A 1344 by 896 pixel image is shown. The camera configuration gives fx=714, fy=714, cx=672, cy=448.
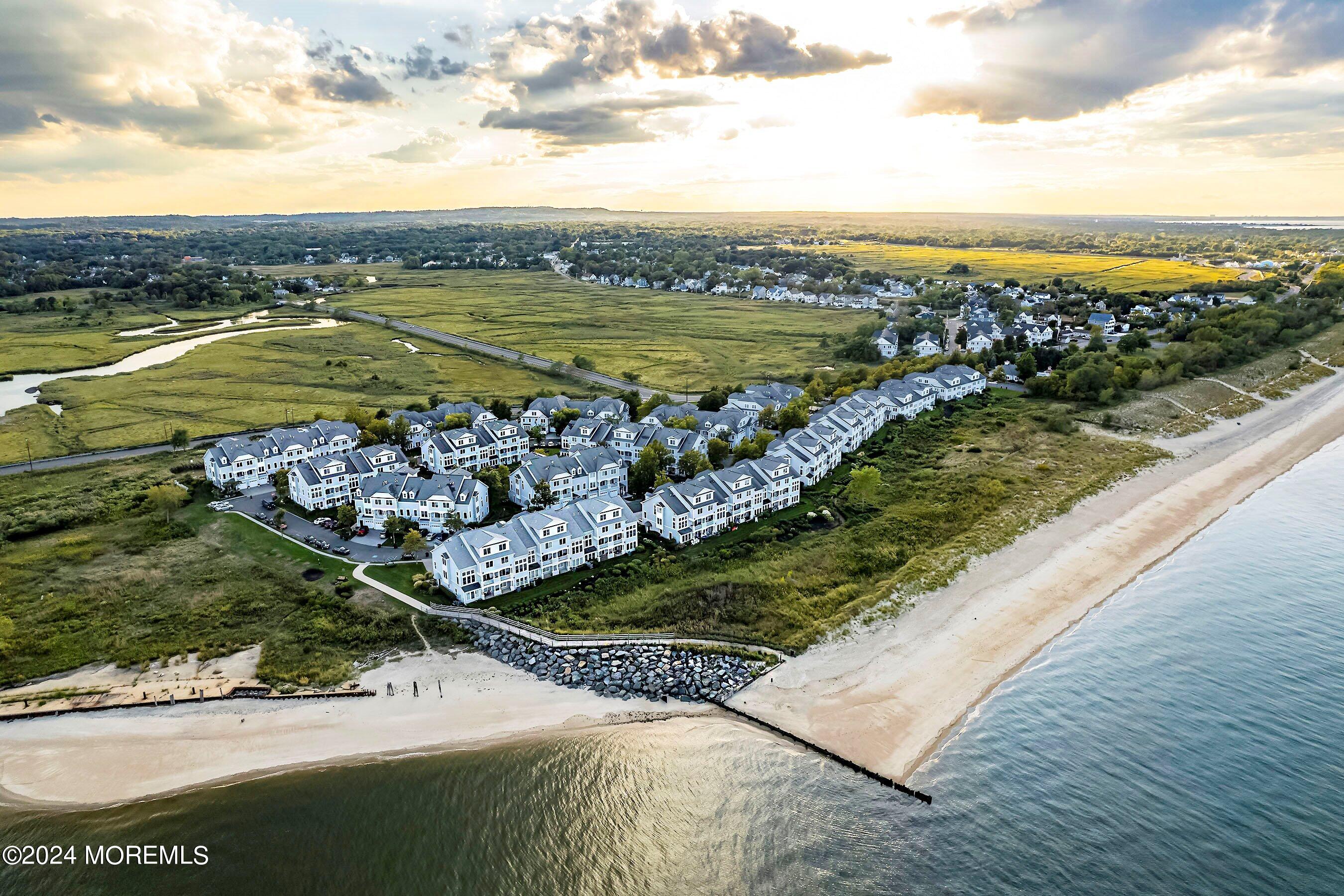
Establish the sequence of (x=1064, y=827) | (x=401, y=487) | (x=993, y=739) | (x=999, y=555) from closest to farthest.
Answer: (x=1064, y=827) → (x=993, y=739) → (x=999, y=555) → (x=401, y=487)

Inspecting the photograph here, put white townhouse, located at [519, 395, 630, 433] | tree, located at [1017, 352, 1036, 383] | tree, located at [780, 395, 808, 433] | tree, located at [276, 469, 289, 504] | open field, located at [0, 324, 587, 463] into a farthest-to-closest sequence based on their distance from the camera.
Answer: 1. tree, located at [1017, 352, 1036, 383]
2. open field, located at [0, 324, 587, 463]
3. white townhouse, located at [519, 395, 630, 433]
4. tree, located at [780, 395, 808, 433]
5. tree, located at [276, 469, 289, 504]

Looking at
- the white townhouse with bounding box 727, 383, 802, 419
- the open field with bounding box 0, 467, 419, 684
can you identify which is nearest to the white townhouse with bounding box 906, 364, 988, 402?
the white townhouse with bounding box 727, 383, 802, 419

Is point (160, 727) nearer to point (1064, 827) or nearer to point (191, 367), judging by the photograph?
point (1064, 827)

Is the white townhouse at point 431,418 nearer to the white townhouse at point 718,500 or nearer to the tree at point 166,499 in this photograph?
Result: the tree at point 166,499

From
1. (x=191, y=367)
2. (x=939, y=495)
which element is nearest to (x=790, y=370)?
(x=939, y=495)

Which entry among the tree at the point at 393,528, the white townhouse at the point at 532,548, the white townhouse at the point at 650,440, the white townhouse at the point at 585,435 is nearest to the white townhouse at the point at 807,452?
the white townhouse at the point at 650,440

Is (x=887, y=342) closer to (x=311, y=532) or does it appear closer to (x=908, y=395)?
(x=908, y=395)

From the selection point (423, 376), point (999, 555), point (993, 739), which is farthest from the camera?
point (423, 376)

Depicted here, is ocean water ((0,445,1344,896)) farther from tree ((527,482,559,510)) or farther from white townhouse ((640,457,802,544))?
tree ((527,482,559,510))
